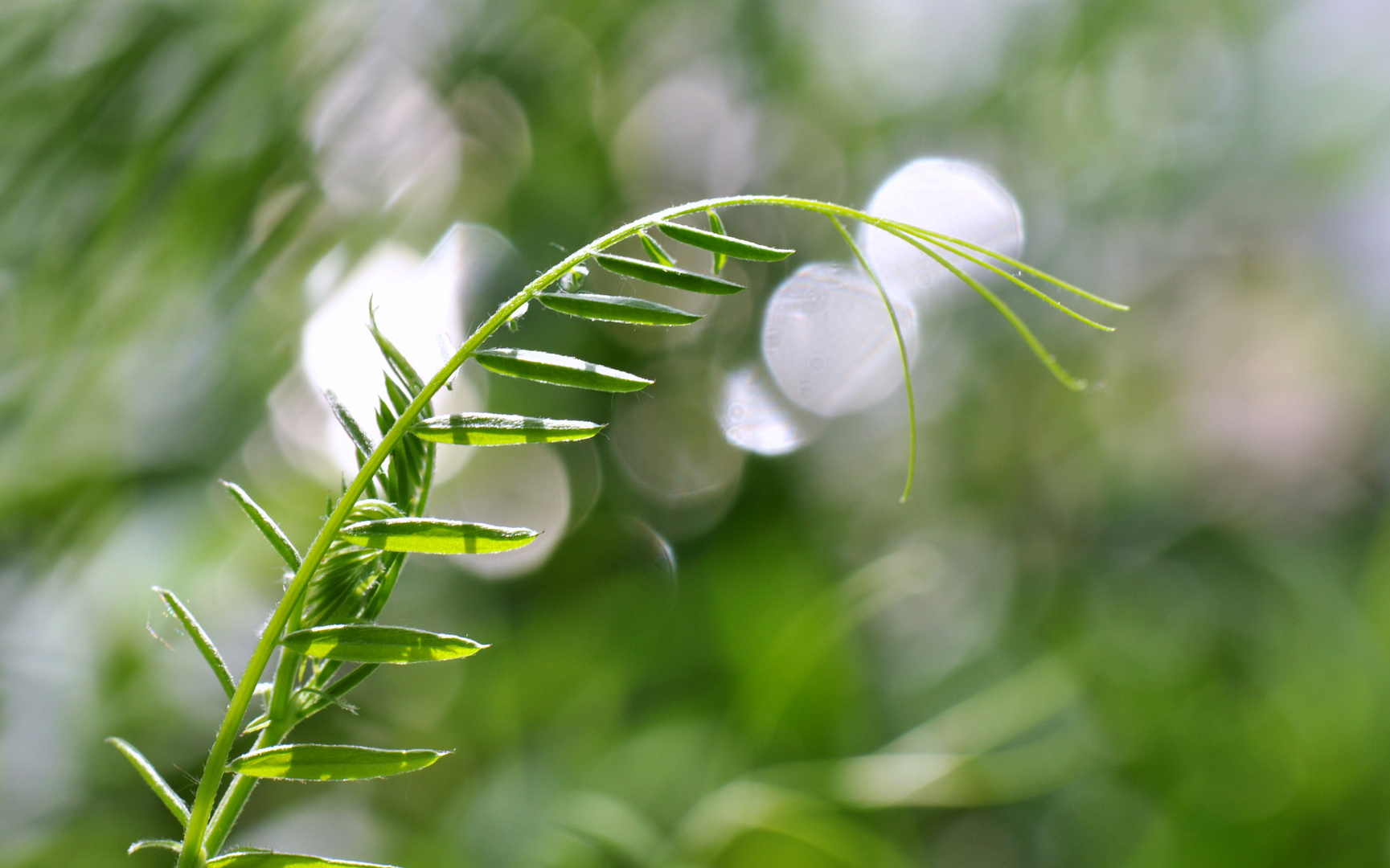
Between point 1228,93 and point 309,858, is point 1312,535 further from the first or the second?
point 309,858

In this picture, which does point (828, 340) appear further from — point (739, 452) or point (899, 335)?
point (899, 335)

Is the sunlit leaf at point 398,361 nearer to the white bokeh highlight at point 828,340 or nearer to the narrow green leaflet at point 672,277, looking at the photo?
the narrow green leaflet at point 672,277

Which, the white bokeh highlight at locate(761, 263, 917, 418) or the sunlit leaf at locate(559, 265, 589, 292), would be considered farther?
the white bokeh highlight at locate(761, 263, 917, 418)

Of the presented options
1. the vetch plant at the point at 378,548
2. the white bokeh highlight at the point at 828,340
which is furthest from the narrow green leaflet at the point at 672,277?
the white bokeh highlight at the point at 828,340

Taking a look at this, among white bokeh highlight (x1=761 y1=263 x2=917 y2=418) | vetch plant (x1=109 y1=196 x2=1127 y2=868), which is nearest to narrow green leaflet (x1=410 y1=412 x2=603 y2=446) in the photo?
vetch plant (x1=109 y1=196 x2=1127 y2=868)

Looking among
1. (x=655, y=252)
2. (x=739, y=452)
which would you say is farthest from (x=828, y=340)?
(x=655, y=252)

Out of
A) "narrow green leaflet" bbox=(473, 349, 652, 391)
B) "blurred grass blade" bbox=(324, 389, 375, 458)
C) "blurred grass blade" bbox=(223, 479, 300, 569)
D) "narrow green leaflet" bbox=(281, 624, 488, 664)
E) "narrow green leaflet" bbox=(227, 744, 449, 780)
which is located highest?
"narrow green leaflet" bbox=(473, 349, 652, 391)

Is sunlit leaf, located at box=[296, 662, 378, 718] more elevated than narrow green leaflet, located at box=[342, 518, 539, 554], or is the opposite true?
narrow green leaflet, located at box=[342, 518, 539, 554]

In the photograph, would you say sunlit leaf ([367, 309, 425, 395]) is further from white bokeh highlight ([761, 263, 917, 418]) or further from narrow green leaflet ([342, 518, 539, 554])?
white bokeh highlight ([761, 263, 917, 418])
